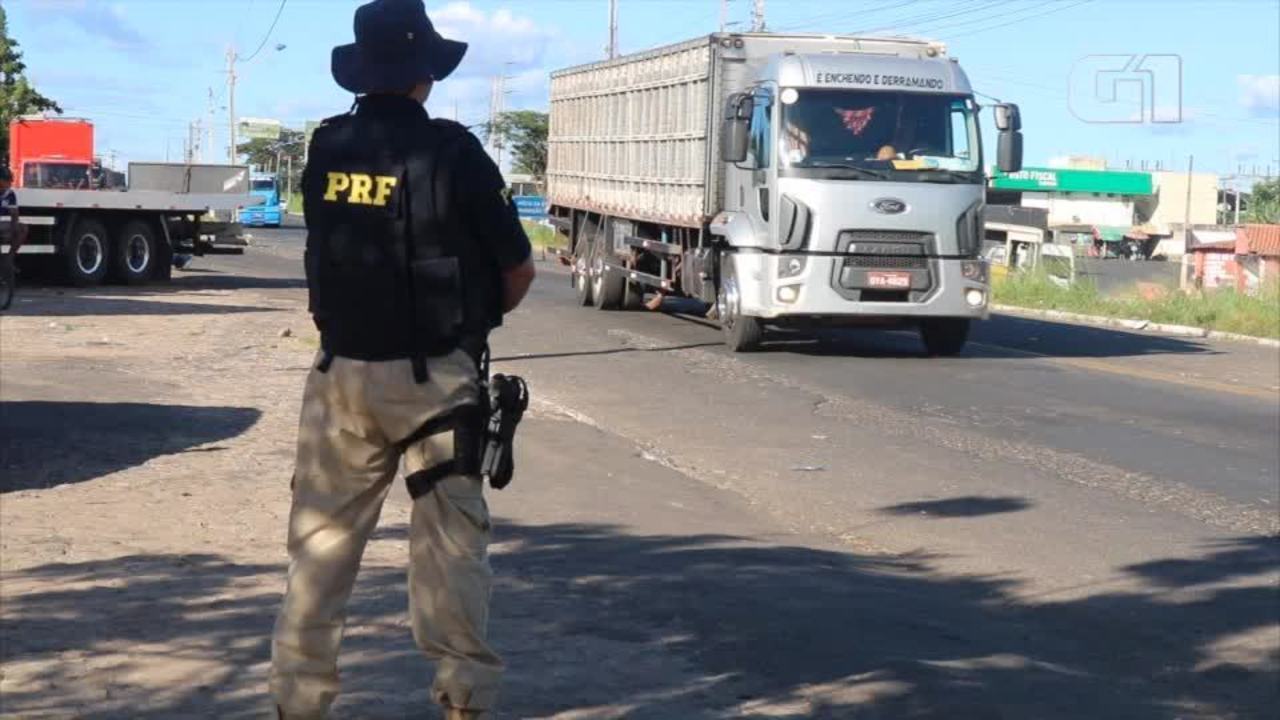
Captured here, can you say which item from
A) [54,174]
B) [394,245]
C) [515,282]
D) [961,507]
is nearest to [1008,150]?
[961,507]

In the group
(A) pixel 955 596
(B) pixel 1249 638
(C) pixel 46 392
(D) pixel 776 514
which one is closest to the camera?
(B) pixel 1249 638

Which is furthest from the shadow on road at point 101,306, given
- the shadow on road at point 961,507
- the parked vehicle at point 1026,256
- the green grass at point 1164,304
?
the shadow on road at point 961,507

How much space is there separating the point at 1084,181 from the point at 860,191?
86.5 meters

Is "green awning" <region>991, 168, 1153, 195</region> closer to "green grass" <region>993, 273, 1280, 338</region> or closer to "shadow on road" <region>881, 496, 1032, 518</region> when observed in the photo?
"green grass" <region>993, 273, 1280, 338</region>

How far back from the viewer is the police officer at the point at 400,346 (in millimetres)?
4410

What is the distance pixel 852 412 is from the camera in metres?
13.9

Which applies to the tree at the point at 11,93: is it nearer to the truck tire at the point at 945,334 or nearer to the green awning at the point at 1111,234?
the truck tire at the point at 945,334

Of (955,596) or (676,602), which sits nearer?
(676,602)

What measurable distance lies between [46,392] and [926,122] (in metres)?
9.37

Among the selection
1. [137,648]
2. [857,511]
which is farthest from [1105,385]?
[137,648]

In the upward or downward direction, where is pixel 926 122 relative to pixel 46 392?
upward

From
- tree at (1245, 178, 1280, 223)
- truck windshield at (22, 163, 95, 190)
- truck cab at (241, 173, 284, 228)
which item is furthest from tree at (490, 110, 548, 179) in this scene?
truck windshield at (22, 163, 95, 190)

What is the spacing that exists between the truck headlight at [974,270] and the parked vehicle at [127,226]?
14.8 meters

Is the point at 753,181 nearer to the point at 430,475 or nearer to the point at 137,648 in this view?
the point at 137,648
